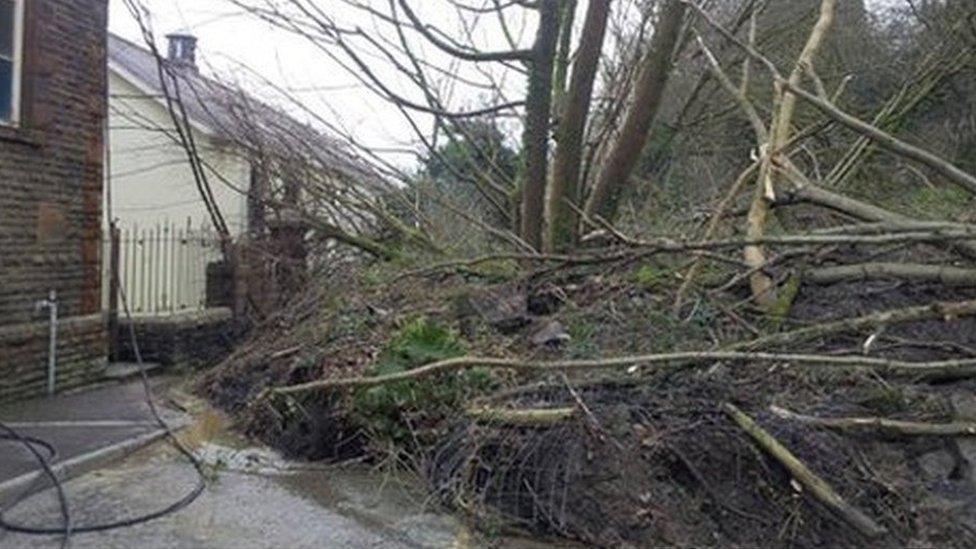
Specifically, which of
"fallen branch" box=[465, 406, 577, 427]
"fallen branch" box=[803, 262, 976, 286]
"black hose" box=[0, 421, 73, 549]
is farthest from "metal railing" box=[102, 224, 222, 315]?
"fallen branch" box=[803, 262, 976, 286]

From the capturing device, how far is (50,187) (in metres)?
8.95

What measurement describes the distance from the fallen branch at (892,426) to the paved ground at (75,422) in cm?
485

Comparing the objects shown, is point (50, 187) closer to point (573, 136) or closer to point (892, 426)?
point (573, 136)

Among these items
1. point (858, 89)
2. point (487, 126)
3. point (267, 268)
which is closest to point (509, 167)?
point (487, 126)

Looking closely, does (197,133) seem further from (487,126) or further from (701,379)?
(701,379)

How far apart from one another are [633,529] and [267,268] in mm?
8891

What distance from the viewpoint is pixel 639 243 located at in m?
6.94

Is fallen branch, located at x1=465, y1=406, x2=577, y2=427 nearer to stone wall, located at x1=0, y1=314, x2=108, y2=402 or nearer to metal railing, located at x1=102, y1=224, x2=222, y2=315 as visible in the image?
stone wall, located at x1=0, y1=314, x2=108, y2=402

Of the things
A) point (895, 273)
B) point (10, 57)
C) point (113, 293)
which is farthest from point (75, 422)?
point (895, 273)

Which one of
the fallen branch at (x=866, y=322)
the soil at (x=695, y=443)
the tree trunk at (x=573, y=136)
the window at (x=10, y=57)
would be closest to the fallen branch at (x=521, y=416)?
the soil at (x=695, y=443)

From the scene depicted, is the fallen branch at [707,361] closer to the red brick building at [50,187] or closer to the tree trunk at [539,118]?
the tree trunk at [539,118]

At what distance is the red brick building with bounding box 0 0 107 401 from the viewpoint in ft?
27.6

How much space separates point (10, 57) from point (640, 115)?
19.8 feet

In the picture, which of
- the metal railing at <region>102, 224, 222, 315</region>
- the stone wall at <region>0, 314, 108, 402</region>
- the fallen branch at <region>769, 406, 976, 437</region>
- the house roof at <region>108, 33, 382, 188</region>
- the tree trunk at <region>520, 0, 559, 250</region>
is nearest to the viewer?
the fallen branch at <region>769, 406, 976, 437</region>
